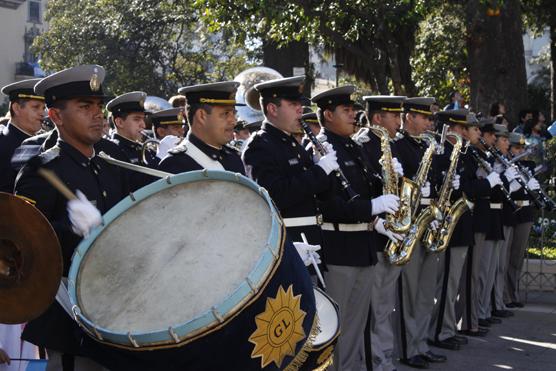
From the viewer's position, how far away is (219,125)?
518 cm

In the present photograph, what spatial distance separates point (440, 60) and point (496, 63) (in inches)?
310

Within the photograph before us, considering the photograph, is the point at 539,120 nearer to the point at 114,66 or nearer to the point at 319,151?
the point at 319,151

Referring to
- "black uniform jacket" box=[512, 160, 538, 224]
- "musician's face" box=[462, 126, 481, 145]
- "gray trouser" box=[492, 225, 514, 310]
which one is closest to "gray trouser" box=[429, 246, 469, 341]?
"musician's face" box=[462, 126, 481, 145]

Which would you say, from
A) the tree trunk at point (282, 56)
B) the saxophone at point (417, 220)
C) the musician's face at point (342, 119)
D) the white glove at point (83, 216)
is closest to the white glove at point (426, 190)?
the saxophone at point (417, 220)

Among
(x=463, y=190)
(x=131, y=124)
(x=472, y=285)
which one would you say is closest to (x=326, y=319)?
(x=131, y=124)

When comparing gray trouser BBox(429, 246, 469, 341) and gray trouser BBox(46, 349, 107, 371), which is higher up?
gray trouser BBox(46, 349, 107, 371)

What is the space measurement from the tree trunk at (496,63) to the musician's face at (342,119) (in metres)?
9.04

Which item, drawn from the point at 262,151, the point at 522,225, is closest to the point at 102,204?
the point at 262,151

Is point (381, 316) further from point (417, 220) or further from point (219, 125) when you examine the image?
point (219, 125)

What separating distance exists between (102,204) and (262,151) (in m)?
1.62

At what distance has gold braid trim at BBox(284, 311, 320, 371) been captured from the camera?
3.75m

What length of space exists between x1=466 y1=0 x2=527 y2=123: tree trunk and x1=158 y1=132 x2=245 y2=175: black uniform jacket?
10591mm

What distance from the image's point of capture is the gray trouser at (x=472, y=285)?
900 cm

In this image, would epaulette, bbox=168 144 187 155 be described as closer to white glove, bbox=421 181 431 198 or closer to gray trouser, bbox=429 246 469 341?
white glove, bbox=421 181 431 198
